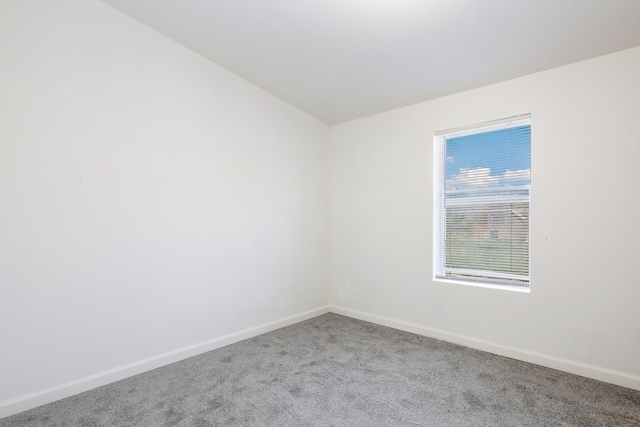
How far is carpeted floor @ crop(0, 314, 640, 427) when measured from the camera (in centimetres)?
196

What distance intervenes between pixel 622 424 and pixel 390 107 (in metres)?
3.02

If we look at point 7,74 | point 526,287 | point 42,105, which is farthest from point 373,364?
point 7,74

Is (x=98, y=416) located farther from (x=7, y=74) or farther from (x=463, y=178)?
(x=463, y=178)

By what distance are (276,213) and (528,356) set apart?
8.61 ft

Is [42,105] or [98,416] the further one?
[42,105]

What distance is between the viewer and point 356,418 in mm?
1965

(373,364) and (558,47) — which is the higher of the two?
(558,47)

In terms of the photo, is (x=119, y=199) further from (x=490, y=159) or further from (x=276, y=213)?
(x=490, y=159)

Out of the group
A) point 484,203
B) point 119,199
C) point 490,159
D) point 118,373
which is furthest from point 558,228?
point 118,373

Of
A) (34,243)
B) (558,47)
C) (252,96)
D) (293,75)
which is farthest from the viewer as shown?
(252,96)

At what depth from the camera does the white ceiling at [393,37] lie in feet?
6.86

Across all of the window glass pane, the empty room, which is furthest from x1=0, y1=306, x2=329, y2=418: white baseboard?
the window glass pane

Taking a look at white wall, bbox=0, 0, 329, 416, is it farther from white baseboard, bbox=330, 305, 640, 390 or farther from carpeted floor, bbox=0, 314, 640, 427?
white baseboard, bbox=330, 305, 640, 390

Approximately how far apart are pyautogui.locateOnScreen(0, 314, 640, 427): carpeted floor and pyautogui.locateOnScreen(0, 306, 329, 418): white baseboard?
0.19 feet
